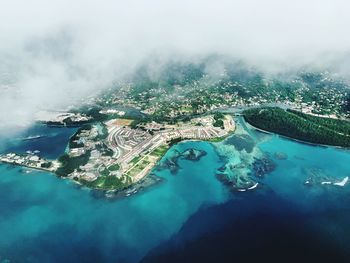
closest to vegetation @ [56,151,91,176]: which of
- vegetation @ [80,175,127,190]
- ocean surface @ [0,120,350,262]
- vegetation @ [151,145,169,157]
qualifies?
ocean surface @ [0,120,350,262]

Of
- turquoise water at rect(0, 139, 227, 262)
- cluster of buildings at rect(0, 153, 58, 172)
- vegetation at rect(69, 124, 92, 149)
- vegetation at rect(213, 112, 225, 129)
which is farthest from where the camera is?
vegetation at rect(213, 112, 225, 129)

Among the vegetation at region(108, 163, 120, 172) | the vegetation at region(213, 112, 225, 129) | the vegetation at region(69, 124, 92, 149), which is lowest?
the vegetation at region(69, 124, 92, 149)

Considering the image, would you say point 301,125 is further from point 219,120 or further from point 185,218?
point 185,218

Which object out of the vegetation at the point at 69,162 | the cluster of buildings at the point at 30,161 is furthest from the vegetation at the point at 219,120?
the cluster of buildings at the point at 30,161

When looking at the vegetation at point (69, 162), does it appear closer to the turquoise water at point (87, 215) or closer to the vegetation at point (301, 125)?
the turquoise water at point (87, 215)

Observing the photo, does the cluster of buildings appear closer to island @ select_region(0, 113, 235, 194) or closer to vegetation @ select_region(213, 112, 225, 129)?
island @ select_region(0, 113, 235, 194)

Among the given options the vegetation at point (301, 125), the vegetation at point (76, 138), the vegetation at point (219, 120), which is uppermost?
the vegetation at point (301, 125)

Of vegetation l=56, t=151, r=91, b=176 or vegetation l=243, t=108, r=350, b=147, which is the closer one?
vegetation l=56, t=151, r=91, b=176
